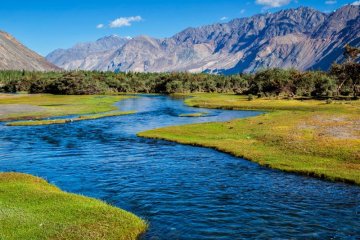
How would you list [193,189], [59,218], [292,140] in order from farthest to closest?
[292,140]
[193,189]
[59,218]

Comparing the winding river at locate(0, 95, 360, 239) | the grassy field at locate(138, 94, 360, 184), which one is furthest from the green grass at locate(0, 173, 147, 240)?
the grassy field at locate(138, 94, 360, 184)

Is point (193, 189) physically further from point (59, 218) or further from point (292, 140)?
point (292, 140)

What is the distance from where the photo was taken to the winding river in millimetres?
28078

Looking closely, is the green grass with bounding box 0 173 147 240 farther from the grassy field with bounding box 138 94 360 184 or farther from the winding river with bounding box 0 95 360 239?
the grassy field with bounding box 138 94 360 184

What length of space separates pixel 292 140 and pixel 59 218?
39.3 meters

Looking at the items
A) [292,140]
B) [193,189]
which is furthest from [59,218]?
[292,140]

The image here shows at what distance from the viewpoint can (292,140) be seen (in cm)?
5828

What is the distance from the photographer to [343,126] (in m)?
71.7

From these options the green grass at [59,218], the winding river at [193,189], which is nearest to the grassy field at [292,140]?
the winding river at [193,189]

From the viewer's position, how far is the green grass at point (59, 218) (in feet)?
81.0

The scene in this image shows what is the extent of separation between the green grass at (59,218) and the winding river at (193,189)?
226 centimetres

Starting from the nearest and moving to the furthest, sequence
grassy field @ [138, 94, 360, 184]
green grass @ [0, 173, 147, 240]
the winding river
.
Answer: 1. green grass @ [0, 173, 147, 240]
2. the winding river
3. grassy field @ [138, 94, 360, 184]

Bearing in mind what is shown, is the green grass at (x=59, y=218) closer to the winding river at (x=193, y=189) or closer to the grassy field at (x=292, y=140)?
the winding river at (x=193, y=189)

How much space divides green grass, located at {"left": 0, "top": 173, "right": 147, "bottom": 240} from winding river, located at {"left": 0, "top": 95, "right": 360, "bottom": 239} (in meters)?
2.26
